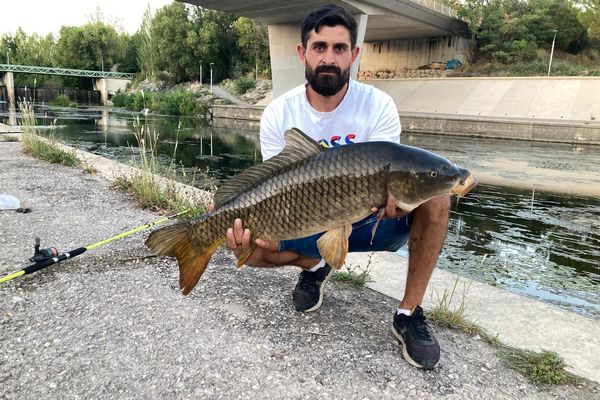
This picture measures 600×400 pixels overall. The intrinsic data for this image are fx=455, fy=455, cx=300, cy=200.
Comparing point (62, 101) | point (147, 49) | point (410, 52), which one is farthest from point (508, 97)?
point (147, 49)

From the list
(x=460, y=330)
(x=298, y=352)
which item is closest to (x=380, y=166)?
(x=298, y=352)

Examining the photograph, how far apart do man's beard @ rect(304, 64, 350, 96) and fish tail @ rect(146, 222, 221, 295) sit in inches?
46.1

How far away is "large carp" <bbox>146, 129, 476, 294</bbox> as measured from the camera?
2.19 m

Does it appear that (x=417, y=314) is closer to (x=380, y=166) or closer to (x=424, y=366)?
(x=424, y=366)

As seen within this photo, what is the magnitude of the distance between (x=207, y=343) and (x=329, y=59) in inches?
72.6

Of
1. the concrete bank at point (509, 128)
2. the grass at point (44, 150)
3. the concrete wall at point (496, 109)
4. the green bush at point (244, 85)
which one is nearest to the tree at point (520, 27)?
the concrete wall at point (496, 109)

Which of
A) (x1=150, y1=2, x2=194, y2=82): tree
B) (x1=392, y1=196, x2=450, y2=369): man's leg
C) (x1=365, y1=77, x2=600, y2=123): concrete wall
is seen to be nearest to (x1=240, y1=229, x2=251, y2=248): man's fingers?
(x1=392, y1=196, x2=450, y2=369): man's leg

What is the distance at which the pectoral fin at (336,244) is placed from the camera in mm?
2299

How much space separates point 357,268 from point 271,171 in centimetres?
162

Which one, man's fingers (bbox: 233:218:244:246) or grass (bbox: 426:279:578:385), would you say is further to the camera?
man's fingers (bbox: 233:218:244:246)

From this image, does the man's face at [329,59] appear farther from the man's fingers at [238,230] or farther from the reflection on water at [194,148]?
the reflection on water at [194,148]

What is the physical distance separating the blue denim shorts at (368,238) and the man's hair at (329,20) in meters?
1.15

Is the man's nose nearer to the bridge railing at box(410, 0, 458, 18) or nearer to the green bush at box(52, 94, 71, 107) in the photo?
the bridge railing at box(410, 0, 458, 18)

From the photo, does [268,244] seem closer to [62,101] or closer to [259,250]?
[259,250]
